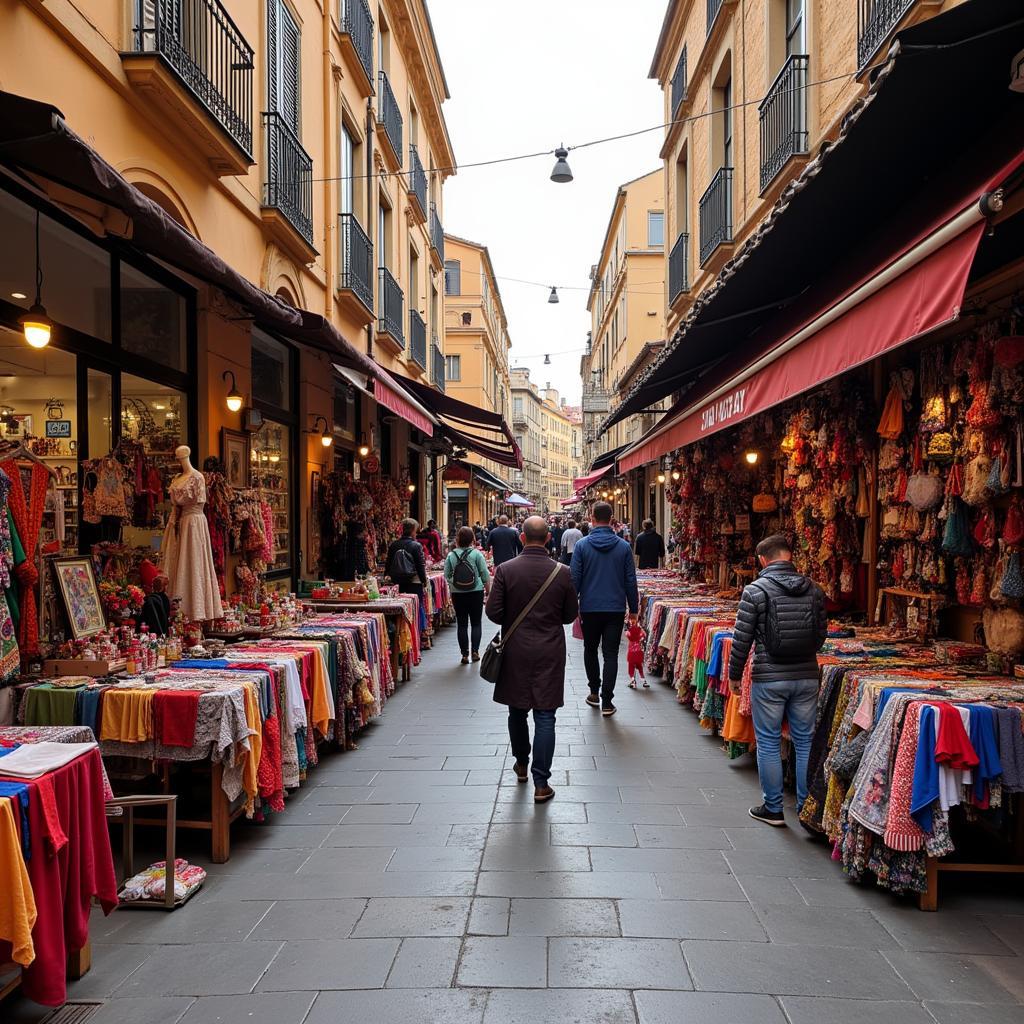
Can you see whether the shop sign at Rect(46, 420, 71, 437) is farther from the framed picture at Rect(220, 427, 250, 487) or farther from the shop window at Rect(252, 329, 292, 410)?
the shop window at Rect(252, 329, 292, 410)

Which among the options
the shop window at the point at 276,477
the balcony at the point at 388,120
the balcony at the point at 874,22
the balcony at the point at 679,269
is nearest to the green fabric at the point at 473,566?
→ the shop window at the point at 276,477

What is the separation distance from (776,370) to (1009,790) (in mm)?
2816

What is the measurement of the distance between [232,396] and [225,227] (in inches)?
70.0

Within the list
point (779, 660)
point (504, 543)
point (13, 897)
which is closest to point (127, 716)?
point (13, 897)

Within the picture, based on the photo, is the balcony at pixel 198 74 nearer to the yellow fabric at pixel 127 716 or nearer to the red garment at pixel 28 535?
the red garment at pixel 28 535

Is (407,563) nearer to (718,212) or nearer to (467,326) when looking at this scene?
(718,212)

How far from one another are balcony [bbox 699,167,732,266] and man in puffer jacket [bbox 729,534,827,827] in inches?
348

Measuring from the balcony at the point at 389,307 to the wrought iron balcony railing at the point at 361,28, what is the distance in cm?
362

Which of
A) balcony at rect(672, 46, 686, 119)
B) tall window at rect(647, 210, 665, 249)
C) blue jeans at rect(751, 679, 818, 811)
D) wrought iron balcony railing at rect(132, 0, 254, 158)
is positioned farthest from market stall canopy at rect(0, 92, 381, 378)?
tall window at rect(647, 210, 665, 249)

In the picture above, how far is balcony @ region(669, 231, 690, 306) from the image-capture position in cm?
1644

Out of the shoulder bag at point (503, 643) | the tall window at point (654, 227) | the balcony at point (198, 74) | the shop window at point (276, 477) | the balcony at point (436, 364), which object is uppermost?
the tall window at point (654, 227)

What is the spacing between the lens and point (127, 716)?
4.73 meters

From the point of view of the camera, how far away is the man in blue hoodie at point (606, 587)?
8.15 metres

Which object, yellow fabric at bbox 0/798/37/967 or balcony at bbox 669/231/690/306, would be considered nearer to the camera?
yellow fabric at bbox 0/798/37/967
